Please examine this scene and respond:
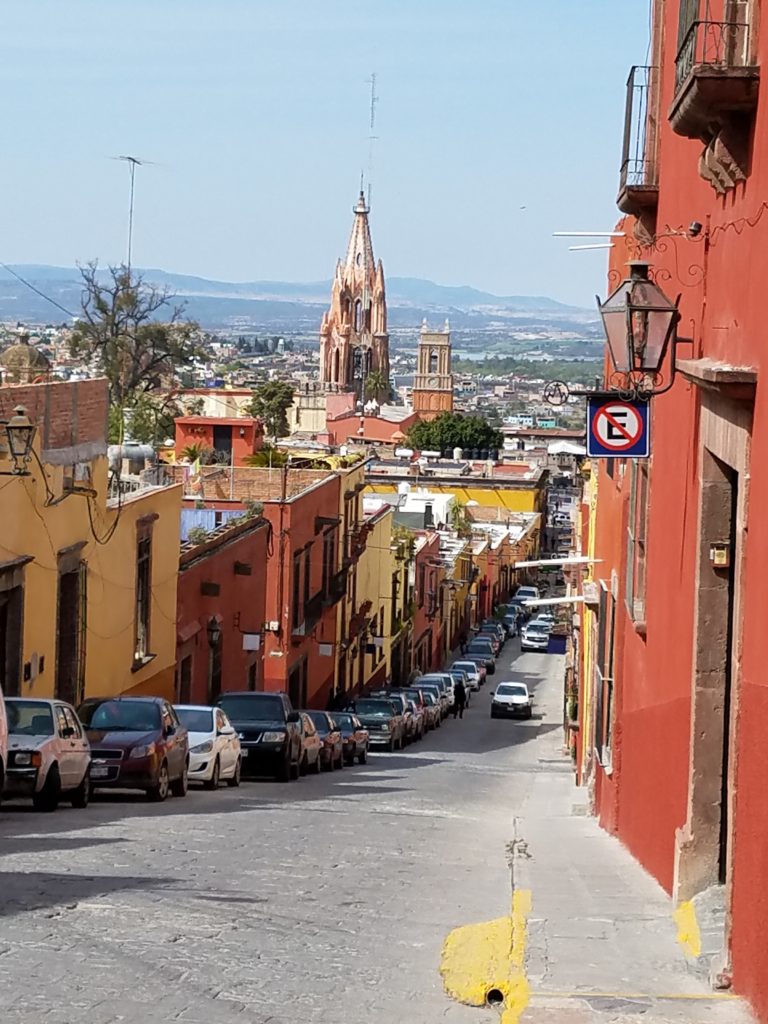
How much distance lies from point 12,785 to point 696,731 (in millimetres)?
9639

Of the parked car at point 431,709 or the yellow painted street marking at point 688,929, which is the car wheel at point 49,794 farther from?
the parked car at point 431,709

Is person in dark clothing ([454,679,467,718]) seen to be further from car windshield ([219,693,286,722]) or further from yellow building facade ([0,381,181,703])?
car windshield ([219,693,286,722])

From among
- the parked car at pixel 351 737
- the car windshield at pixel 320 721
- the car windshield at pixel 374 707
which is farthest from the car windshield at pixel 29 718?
the car windshield at pixel 374 707

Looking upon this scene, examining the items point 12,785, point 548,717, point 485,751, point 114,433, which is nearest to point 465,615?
point 548,717

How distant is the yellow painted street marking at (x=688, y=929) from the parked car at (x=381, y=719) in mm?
32835

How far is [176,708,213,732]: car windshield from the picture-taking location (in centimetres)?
2428

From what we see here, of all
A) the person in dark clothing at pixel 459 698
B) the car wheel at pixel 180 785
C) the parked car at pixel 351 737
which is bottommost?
the person in dark clothing at pixel 459 698

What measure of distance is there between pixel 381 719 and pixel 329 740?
1289 centimetres

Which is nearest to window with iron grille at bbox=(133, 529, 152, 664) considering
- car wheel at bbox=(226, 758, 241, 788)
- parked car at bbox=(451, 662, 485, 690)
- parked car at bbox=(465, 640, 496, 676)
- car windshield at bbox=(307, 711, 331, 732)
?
car windshield at bbox=(307, 711, 331, 732)

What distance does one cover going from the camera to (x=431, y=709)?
2180 inches

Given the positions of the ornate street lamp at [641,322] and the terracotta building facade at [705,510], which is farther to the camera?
the ornate street lamp at [641,322]

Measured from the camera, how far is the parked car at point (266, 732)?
89.9 ft

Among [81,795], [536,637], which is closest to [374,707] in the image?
[81,795]

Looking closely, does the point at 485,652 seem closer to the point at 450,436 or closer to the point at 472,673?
the point at 472,673
